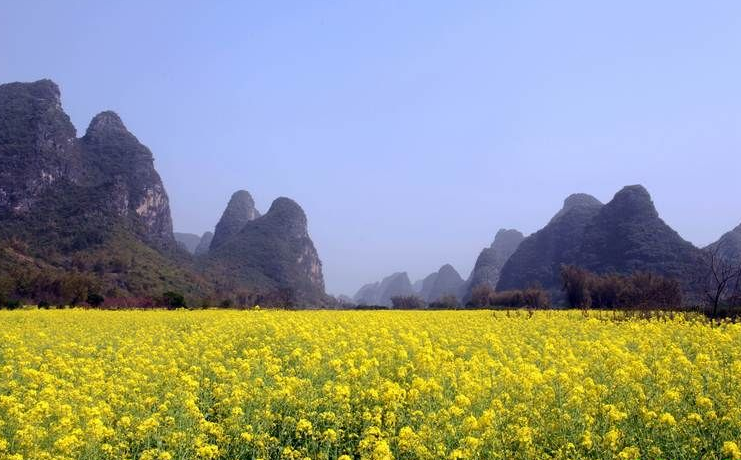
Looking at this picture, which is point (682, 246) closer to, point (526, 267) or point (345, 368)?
point (526, 267)

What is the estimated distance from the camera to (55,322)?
2030 centimetres

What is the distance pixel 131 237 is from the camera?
8750cm

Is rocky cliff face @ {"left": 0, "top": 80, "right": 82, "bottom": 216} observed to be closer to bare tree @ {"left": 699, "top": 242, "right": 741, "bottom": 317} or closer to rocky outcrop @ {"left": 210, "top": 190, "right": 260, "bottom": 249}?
rocky outcrop @ {"left": 210, "top": 190, "right": 260, "bottom": 249}

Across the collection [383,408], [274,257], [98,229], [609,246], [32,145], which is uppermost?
[32,145]

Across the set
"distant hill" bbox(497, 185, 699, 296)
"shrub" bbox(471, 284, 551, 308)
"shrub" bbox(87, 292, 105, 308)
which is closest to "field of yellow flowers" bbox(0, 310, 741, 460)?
"shrub" bbox(87, 292, 105, 308)

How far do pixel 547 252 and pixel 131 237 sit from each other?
83.0 meters

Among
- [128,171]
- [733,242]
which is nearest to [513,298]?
[733,242]

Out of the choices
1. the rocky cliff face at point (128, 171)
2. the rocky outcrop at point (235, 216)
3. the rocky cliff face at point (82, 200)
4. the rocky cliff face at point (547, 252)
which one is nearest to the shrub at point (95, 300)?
the rocky cliff face at point (82, 200)

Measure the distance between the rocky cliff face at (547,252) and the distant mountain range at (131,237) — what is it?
1.05 feet

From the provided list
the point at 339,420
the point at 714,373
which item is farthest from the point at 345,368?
the point at 714,373

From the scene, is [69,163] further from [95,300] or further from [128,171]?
[95,300]

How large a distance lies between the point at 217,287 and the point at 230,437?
79302 millimetres

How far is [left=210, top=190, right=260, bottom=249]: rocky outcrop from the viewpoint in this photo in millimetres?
164863

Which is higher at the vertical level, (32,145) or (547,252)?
(32,145)
